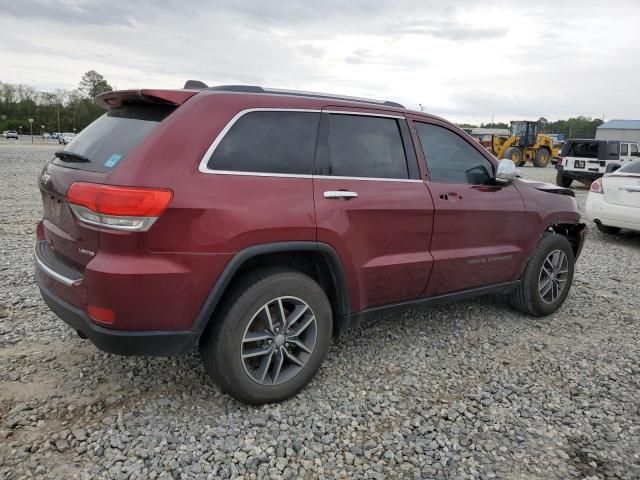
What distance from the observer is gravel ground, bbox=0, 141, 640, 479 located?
2469mm

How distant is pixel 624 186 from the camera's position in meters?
7.80

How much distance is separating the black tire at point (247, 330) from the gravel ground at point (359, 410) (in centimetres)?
15

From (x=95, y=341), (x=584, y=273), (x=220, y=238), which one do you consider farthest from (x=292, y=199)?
(x=584, y=273)

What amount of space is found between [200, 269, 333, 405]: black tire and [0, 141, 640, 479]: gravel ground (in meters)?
0.15

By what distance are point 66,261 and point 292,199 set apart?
1.29 meters

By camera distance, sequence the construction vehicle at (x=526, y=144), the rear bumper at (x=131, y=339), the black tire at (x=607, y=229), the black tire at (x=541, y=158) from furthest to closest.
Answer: the black tire at (x=541, y=158)
the construction vehicle at (x=526, y=144)
the black tire at (x=607, y=229)
the rear bumper at (x=131, y=339)

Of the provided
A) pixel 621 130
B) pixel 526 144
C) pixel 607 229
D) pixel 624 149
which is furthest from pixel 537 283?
pixel 621 130

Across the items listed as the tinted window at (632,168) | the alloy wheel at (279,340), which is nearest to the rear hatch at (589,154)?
the tinted window at (632,168)

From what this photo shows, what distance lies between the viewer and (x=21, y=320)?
3.95 meters

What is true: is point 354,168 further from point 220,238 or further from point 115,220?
point 115,220

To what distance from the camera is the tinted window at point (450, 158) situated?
362cm

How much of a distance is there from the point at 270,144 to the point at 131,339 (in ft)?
4.22

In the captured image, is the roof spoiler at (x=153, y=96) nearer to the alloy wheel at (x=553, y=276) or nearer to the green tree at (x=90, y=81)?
the alloy wheel at (x=553, y=276)

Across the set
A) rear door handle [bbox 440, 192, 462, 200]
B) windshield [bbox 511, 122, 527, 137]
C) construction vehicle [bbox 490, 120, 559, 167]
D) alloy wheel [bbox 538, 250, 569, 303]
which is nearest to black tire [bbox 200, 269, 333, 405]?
rear door handle [bbox 440, 192, 462, 200]
